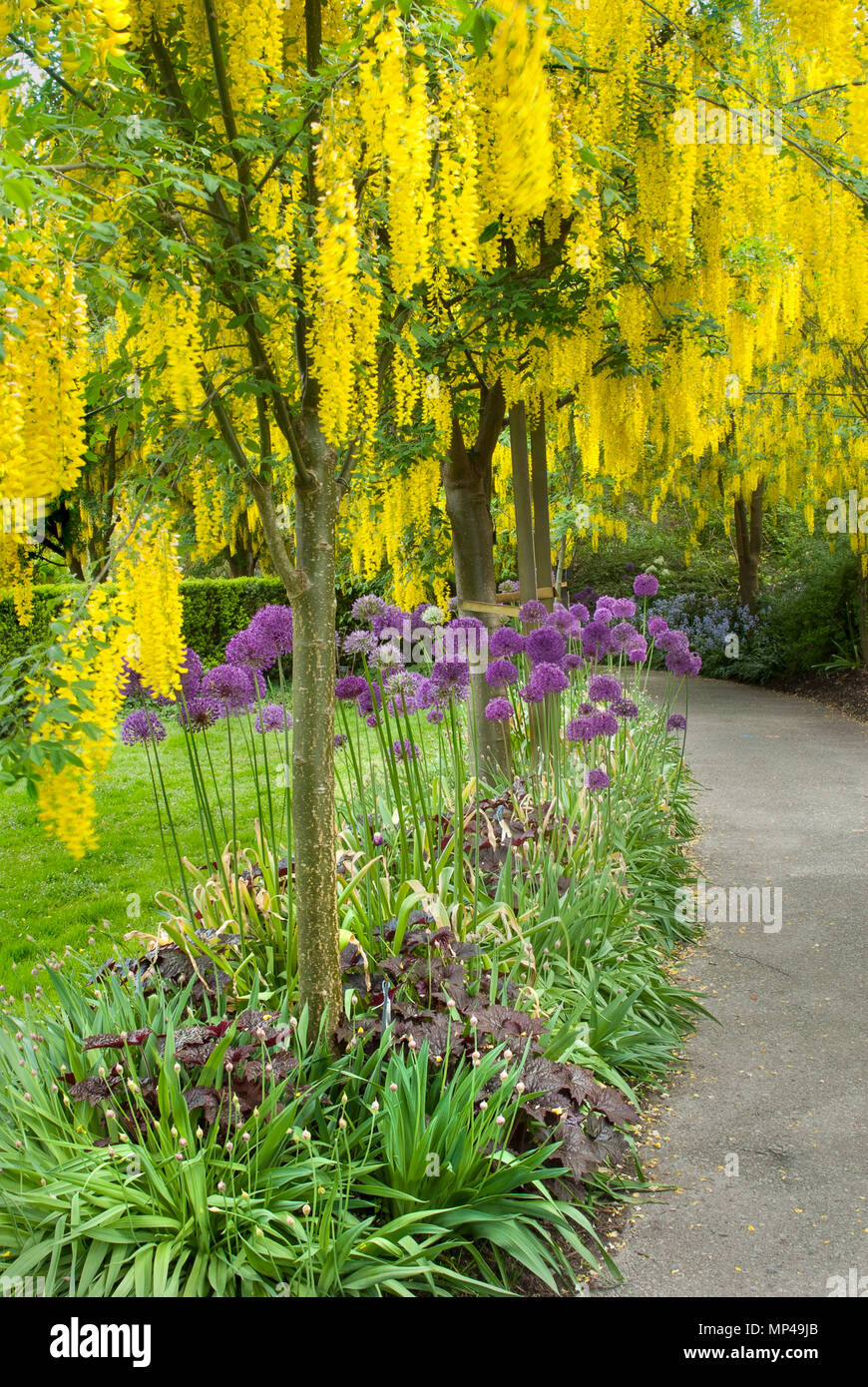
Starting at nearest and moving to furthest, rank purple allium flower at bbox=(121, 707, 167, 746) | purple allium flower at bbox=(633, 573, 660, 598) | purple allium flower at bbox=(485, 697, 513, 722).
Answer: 1. purple allium flower at bbox=(121, 707, 167, 746)
2. purple allium flower at bbox=(485, 697, 513, 722)
3. purple allium flower at bbox=(633, 573, 660, 598)

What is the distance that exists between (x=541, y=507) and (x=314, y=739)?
3.81 m

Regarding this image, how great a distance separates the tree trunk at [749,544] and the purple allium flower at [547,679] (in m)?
9.50

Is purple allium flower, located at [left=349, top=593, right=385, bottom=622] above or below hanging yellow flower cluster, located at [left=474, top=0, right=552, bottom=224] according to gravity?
below

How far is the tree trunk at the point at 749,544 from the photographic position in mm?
12859

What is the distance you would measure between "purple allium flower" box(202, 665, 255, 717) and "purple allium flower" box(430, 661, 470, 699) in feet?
2.22

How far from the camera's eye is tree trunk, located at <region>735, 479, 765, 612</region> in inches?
506

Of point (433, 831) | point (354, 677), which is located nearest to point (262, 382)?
point (354, 677)

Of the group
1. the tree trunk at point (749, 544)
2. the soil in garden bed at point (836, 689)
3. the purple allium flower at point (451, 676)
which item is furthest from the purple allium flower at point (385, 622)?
the tree trunk at point (749, 544)

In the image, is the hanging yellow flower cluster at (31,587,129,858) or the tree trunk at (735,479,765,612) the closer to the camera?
the hanging yellow flower cluster at (31,587,129,858)

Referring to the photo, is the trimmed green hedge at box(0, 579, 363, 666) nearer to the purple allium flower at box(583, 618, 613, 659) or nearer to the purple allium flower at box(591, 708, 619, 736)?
the purple allium flower at box(583, 618, 613, 659)

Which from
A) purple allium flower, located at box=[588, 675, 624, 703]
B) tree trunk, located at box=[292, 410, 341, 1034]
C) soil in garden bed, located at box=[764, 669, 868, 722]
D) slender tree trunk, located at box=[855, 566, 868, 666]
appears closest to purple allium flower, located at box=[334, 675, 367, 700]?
tree trunk, located at box=[292, 410, 341, 1034]

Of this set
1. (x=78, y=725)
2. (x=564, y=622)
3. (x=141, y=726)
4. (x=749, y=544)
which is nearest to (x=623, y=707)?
(x=564, y=622)
